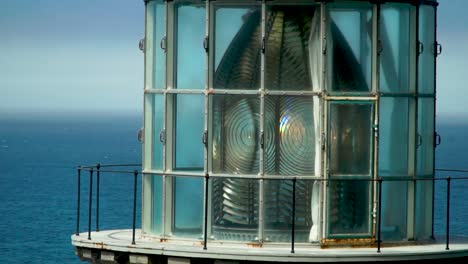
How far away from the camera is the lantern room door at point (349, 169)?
15219 millimetres

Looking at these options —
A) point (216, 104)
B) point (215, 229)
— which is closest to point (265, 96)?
point (216, 104)

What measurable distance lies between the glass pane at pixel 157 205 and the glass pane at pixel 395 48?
2.57m

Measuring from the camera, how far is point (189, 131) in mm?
15477

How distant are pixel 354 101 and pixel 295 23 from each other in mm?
1010

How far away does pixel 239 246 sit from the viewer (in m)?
15.1

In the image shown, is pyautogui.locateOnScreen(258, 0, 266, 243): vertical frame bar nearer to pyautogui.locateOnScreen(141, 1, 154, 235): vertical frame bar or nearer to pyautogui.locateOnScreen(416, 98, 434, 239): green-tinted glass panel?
pyautogui.locateOnScreen(141, 1, 154, 235): vertical frame bar

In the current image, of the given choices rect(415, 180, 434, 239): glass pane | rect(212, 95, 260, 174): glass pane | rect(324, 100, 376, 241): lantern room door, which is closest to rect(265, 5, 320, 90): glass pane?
rect(212, 95, 260, 174): glass pane

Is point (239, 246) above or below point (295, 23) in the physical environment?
below

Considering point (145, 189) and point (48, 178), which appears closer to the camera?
→ point (145, 189)

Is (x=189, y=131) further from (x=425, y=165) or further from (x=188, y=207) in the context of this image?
(x=425, y=165)

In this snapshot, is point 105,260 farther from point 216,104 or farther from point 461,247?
point 461,247

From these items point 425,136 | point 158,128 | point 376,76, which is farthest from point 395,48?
point 158,128

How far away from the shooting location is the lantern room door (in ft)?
49.9

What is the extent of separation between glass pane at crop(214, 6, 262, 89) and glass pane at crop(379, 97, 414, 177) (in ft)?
4.61
